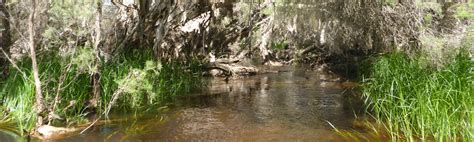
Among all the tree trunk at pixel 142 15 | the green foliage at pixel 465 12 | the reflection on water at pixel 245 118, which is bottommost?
the reflection on water at pixel 245 118

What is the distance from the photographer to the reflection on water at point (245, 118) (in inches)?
239

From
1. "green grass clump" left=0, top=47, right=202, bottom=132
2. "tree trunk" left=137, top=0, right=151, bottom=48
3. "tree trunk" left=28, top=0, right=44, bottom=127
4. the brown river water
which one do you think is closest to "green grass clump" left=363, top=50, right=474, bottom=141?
the brown river water

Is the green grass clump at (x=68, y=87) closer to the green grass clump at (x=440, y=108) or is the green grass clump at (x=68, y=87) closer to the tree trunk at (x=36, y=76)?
the tree trunk at (x=36, y=76)

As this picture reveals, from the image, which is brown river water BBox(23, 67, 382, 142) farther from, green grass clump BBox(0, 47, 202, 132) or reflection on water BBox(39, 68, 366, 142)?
green grass clump BBox(0, 47, 202, 132)

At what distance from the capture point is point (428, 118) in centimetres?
532

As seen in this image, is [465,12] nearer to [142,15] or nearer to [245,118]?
[245,118]

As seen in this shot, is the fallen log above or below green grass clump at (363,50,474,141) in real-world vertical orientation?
above

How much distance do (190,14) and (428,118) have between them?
286 inches

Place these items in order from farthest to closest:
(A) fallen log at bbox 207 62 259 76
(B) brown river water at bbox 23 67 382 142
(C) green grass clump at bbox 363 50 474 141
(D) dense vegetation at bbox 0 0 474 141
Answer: (A) fallen log at bbox 207 62 259 76 < (B) brown river water at bbox 23 67 382 142 < (D) dense vegetation at bbox 0 0 474 141 < (C) green grass clump at bbox 363 50 474 141

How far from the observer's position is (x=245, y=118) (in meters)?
7.42

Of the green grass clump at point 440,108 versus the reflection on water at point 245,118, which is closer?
the green grass clump at point 440,108

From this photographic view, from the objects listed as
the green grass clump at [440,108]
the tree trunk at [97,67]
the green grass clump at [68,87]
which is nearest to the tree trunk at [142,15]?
the green grass clump at [68,87]

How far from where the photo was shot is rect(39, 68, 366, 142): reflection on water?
6.07m

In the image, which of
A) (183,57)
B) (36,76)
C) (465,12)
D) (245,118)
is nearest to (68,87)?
(36,76)
